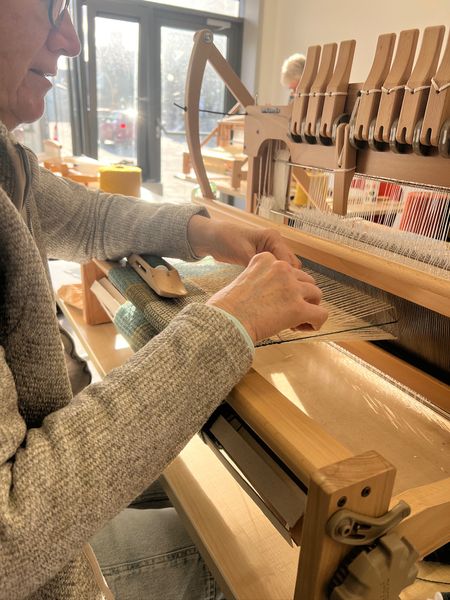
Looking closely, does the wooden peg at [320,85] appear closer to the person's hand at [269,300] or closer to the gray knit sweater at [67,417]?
the person's hand at [269,300]

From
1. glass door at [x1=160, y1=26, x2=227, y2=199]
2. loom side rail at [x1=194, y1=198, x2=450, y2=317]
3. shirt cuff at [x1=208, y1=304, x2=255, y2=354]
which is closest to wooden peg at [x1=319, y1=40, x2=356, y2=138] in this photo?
loom side rail at [x1=194, y1=198, x2=450, y2=317]

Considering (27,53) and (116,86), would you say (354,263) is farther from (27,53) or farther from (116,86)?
(116,86)

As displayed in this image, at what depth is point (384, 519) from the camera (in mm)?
410

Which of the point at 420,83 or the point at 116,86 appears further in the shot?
the point at 116,86

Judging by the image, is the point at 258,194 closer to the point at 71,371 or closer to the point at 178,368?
the point at 71,371

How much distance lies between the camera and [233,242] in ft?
2.94

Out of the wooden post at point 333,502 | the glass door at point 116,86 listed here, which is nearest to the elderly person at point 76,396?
the wooden post at point 333,502

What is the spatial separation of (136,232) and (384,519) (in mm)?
724

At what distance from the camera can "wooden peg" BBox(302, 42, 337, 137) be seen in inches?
37.6

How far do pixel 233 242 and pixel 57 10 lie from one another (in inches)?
18.1

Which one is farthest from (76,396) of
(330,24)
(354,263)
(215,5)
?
(215,5)

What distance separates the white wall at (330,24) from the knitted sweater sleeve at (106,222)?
2677 millimetres

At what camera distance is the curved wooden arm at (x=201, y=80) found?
4.02 feet

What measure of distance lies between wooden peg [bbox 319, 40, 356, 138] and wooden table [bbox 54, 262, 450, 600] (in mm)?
470
